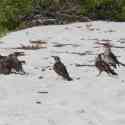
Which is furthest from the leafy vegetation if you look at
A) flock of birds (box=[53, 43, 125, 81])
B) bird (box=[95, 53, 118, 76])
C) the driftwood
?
bird (box=[95, 53, 118, 76])

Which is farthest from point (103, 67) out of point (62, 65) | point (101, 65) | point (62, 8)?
point (62, 8)

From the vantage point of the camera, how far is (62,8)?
1953 cm

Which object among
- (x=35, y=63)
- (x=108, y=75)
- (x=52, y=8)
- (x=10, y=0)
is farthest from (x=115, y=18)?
(x=108, y=75)

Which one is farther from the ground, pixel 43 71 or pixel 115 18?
pixel 43 71

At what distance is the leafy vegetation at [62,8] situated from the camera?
1864 centimetres

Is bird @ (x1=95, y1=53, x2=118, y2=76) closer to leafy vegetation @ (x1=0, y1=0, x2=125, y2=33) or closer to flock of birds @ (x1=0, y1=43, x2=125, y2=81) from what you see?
flock of birds @ (x1=0, y1=43, x2=125, y2=81)

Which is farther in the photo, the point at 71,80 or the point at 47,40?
the point at 47,40

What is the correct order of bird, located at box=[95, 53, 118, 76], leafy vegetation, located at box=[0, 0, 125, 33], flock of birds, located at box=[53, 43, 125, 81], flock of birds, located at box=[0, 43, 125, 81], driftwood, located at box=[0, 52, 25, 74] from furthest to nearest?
1. leafy vegetation, located at box=[0, 0, 125, 33]
2. driftwood, located at box=[0, 52, 25, 74]
3. bird, located at box=[95, 53, 118, 76]
4. flock of birds, located at box=[0, 43, 125, 81]
5. flock of birds, located at box=[53, 43, 125, 81]

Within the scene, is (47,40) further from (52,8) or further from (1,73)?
(52,8)

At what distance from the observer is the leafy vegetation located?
18641 mm

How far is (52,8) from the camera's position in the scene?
63.9ft

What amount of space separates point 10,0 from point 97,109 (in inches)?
439

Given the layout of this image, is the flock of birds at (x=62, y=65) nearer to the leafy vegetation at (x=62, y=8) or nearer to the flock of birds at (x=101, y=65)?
the flock of birds at (x=101, y=65)

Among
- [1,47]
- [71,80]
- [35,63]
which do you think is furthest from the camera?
[1,47]
